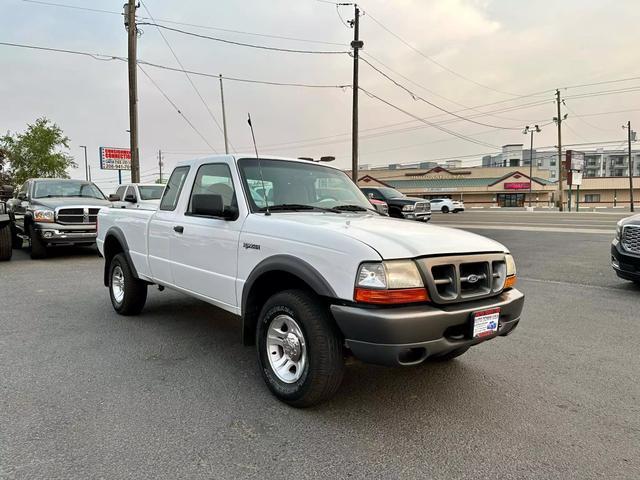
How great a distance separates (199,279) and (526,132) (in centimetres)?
6618

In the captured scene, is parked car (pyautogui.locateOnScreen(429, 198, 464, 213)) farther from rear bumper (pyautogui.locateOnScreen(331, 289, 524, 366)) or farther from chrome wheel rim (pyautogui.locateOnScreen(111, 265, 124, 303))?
rear bumper (pyautogui.locateOnScreen(331, 289, 524, 366))

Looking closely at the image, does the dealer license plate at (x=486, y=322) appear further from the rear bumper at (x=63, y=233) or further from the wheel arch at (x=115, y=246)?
the rear bumper at (x=63, y=233)

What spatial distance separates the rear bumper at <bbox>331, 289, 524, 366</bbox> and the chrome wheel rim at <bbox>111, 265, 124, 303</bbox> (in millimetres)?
3821

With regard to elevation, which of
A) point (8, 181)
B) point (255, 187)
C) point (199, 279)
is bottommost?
point (199, 279)

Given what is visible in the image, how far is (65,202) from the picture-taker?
1095 centimetres

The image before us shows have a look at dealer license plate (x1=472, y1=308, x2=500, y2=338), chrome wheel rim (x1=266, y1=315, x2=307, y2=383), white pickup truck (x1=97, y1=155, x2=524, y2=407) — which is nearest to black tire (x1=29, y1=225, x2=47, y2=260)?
white pickup truck (x1=97, y1=155, x2=524, y2=407)

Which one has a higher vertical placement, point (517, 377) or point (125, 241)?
point (125, 241)

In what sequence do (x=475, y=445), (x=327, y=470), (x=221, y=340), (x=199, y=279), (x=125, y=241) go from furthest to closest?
(x=125, y=241), (x=221, y=340), (x=199, y=279), (x=475, y=445), (x=327, y=470)

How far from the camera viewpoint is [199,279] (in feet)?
13.7

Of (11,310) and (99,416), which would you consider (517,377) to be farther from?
(11,310)

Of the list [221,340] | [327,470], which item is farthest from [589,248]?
[327,470]

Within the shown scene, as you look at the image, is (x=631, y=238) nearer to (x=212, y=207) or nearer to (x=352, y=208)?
(x=352, y=208)

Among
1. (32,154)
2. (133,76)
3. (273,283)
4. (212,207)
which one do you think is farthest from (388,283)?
(32,154)

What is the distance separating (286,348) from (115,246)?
363 cm
